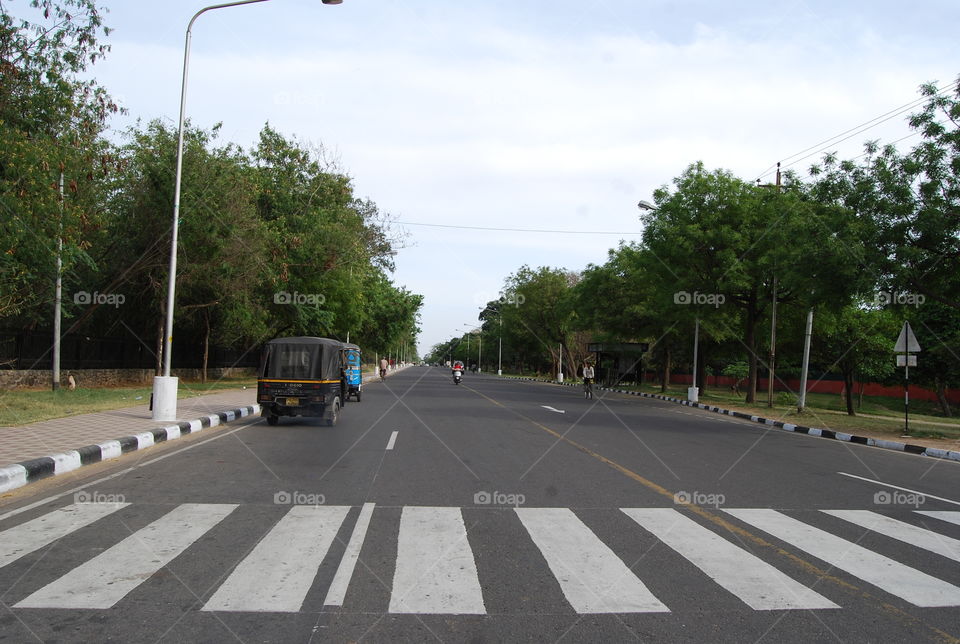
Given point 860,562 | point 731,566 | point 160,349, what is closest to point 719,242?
point 160,349

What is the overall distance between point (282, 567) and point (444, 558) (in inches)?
48.5

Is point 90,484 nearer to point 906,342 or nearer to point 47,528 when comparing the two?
point 47,528

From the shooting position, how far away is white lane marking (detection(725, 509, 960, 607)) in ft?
16.2

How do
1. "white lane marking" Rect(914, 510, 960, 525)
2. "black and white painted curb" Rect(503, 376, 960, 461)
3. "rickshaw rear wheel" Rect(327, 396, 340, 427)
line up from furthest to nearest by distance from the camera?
"rickshaw rear wheel" Rect(327, 396, 340, 427), "black and white painted curb" Rect(503, 376, 960, 461), "white lane marking" Rect(914, 510, 960, 525)

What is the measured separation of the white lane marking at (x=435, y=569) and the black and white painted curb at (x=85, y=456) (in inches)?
193

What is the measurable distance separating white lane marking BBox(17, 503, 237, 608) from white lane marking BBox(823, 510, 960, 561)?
21.2 ft

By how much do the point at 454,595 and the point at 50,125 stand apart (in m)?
19.0

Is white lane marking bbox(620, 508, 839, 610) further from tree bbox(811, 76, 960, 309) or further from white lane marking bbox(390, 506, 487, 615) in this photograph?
tree bbox(811, 76, 960, 309)

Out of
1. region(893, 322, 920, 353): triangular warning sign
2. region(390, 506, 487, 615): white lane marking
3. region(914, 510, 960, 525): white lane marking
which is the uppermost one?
region(893, 322, 920, 353): triangular warning sign

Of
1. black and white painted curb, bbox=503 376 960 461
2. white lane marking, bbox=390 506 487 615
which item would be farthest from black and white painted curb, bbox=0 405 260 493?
black and white painted curb, bbox=503 376 960 461

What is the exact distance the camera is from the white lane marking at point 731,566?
4734mm

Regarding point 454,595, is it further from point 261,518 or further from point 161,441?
point 161,441

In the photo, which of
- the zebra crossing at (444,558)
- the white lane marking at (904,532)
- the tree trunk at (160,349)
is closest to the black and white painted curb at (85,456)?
the zebra crossing at (444,558)

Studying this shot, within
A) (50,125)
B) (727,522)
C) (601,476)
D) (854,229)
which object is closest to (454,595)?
(727,522)
